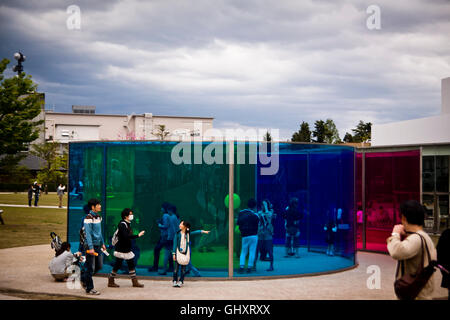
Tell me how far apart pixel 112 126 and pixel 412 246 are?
96.1m

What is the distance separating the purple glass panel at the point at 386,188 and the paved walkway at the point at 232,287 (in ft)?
9.06

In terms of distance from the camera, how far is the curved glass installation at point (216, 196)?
37.3 ft

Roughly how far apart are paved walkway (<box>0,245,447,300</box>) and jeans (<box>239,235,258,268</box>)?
1.55 ft

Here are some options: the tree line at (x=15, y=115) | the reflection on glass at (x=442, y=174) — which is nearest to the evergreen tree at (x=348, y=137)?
the reflection on glass at (x=442, y=174)

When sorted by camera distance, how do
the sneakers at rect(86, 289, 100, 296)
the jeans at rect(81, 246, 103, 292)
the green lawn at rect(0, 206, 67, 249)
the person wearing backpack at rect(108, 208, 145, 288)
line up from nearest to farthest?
the sneakers at rect(86, 289, 100, 296) → the jeans at rect(81, 246, 103, 292) → the person wearing backpack at rect(108, 208, 145, 288) → the green lawn at rect(0, 206, 67, 249)

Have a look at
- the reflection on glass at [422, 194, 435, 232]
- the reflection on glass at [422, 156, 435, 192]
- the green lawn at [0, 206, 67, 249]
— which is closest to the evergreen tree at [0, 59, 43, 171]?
the green lawn at [0, 206, 67, 249]

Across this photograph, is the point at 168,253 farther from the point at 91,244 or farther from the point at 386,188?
the point at 386,188

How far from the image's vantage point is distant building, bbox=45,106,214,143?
90312 millimetres

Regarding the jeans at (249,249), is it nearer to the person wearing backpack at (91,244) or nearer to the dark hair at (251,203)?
the dark hair at (251,203)

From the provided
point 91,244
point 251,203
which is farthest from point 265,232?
point 91,244

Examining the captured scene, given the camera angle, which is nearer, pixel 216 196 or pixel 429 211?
pixel 216 196

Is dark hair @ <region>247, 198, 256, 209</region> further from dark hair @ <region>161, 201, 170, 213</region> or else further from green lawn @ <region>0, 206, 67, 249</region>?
green lawn @ <region>0, 206, 67, 249</region>

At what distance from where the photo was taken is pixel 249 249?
1142 cm
